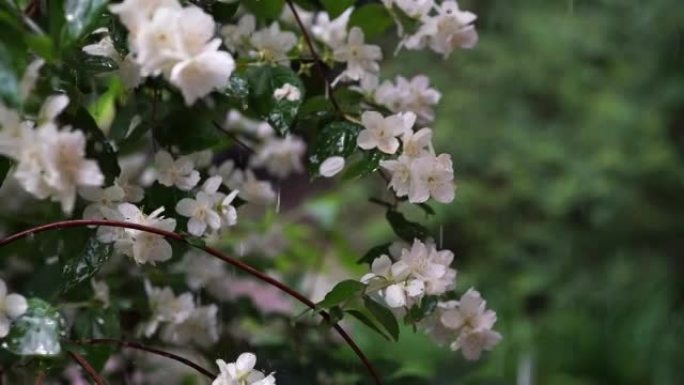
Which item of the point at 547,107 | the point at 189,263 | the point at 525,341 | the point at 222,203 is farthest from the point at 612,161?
the point at 222,203

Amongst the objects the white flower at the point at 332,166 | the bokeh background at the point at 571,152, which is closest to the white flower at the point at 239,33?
the white flower at the point at 332,166

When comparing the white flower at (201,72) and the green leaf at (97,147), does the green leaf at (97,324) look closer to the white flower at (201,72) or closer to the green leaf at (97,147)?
the green leaf at (97,147)

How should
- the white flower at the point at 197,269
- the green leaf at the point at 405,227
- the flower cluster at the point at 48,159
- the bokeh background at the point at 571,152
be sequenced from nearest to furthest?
the flower cluster at the point at 48,159
the green leaf at the point at 405,227
the white flower at the point at 197,269
the bokeh background at the point at 571,152

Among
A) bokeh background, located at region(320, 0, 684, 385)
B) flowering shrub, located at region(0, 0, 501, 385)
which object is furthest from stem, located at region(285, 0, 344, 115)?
bokeh background, located at region(320, 0, 684, 385)

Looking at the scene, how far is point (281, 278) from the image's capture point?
35.9 inches

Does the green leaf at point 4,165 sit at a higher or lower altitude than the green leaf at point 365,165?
lower

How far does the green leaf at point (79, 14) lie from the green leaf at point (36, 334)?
127mm

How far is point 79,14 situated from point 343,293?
0.19 meters

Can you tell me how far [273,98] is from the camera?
1.67 feet

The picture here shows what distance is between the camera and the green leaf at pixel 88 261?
1.54ft

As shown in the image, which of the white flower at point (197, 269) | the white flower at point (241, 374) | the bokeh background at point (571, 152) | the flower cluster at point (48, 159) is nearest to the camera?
the flower cluster at point (48, 159)

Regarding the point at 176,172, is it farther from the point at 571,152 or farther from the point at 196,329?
the point at 571,152

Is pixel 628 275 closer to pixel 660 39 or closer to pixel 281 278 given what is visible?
pixel 660 39

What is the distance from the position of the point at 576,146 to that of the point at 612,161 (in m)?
0.11
